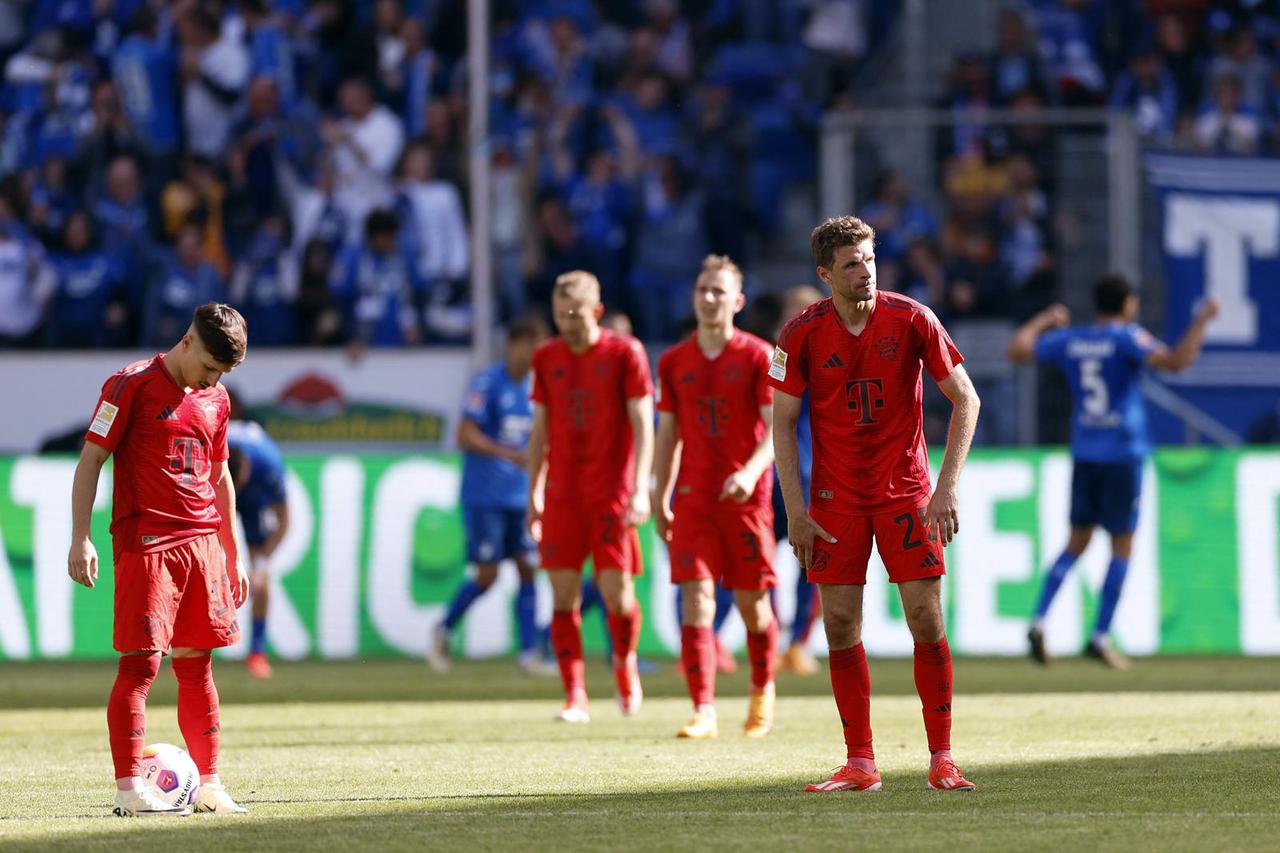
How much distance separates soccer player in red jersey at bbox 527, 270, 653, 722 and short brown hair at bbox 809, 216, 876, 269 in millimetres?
3032

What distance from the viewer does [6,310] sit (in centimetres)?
1950

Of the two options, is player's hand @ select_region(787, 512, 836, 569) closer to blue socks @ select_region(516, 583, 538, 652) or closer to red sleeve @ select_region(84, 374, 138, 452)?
red sleeve @ select_region(84, 374, 138, 452)

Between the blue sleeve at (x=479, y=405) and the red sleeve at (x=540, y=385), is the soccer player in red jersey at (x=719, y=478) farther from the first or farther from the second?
the blue sleeve at (x=479, y=405)

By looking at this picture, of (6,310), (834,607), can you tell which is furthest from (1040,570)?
(6,310)

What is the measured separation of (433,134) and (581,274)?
10489mm

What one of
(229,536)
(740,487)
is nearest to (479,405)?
(740,487)

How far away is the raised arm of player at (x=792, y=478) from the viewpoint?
23.7 ft

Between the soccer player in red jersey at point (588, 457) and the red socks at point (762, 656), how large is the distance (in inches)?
31.5

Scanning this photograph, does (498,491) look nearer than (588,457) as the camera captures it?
No

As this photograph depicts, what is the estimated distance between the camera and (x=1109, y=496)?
539 inches

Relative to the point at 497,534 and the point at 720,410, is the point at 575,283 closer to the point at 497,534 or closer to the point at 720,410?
the point at 720,410

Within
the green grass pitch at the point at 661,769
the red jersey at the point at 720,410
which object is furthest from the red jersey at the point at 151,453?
the red jersey at the point at 720,410

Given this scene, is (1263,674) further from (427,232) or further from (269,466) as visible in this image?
(427,232)

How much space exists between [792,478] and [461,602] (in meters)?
7.27
